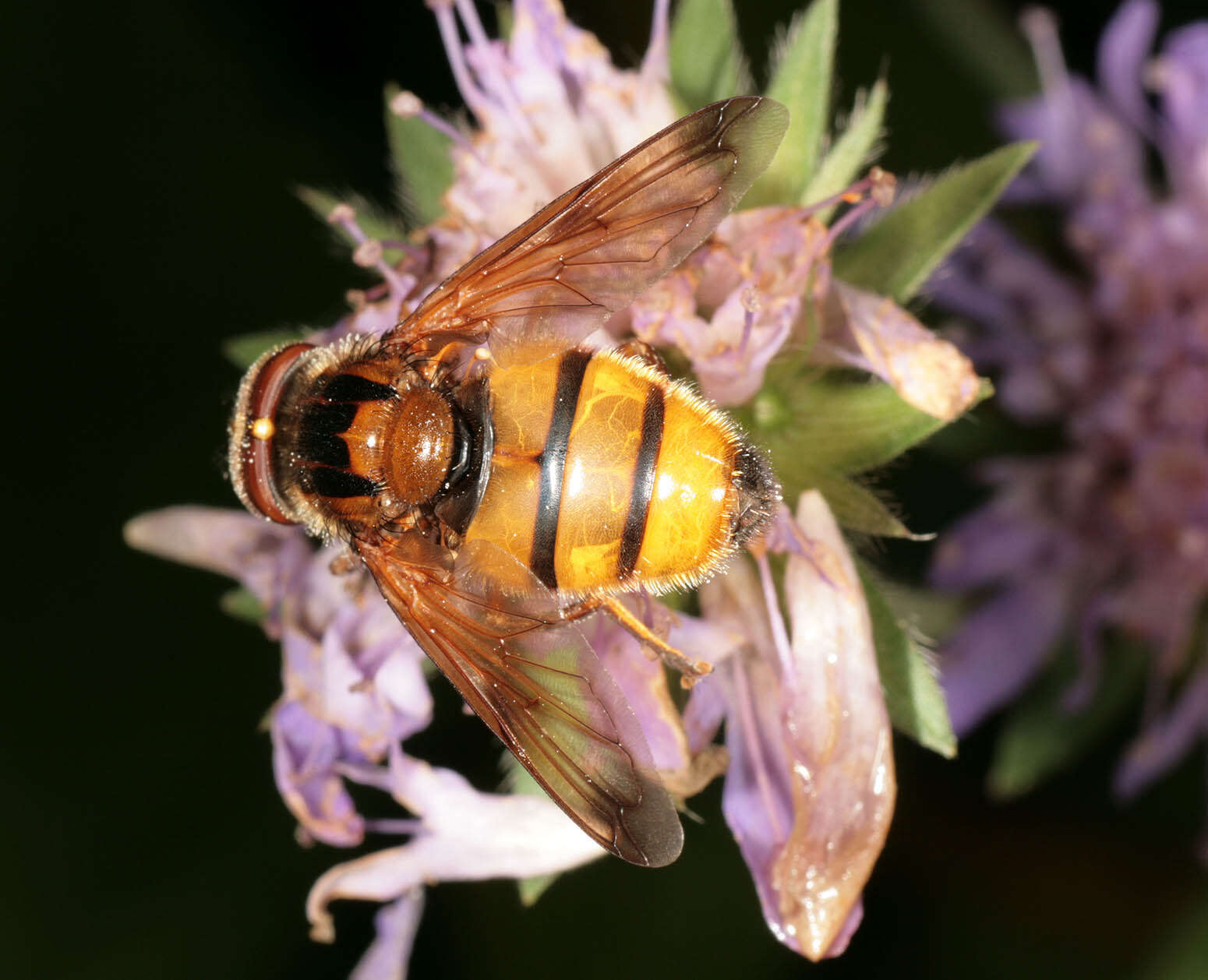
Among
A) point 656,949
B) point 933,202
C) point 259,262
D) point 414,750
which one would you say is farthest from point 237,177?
point 656,949

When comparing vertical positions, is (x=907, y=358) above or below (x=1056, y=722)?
above

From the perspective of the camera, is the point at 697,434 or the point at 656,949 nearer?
the point at 697,434

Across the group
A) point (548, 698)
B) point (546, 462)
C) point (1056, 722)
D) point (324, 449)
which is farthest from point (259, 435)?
point (1056, 722)

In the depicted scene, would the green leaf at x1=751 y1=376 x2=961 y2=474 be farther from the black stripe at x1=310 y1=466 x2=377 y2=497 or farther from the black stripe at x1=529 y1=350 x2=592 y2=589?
the black stripe at x1=310 y1=466 x2=377 y2=497

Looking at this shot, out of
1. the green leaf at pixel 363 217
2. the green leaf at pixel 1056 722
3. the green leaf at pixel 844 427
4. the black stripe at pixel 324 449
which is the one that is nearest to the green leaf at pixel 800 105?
the green leaf at pixel 844 427

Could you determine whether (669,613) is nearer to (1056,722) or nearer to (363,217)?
(363,217)

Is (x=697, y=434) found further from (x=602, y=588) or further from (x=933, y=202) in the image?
(x=933, y=202)

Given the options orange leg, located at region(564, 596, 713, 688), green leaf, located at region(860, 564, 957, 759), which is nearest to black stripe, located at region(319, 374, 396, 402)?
orange leg, located at region(564, 596, 713, 688)
